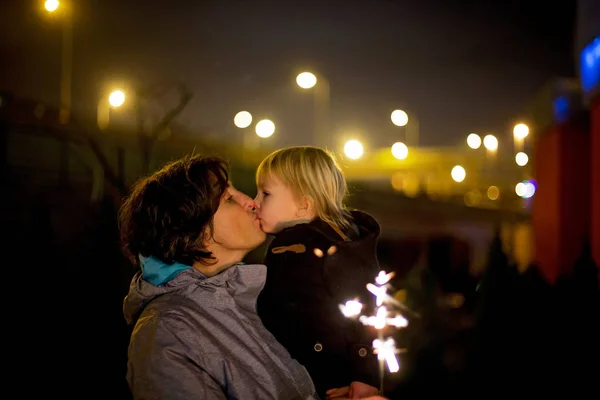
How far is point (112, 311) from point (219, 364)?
4306mm

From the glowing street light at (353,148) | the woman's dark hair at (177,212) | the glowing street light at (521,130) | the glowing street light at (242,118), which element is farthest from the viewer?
the glowing street light at (521,130)

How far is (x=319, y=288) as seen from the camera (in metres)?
3.04

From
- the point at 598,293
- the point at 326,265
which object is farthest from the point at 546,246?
the point at 326,265

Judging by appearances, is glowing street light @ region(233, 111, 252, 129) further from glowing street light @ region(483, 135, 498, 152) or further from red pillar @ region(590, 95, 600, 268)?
glowing street light @ region(483, 135, 498, 152)

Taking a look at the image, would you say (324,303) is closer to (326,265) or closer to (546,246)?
(326,265)

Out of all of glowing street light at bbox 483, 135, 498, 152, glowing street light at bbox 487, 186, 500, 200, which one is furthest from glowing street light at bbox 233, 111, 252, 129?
glowing street light at bbox 487, 186, 500, 200

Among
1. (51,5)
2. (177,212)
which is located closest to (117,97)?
(51,5)

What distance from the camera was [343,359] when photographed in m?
2.99

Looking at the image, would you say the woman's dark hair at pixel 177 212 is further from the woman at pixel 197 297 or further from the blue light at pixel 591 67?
the blue light at pixel 591 67

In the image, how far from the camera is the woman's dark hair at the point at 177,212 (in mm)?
2574

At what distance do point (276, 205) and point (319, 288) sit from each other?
0.61m

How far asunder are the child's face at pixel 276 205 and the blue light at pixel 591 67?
874cm

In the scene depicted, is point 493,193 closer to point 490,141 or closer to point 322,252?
point 490,141

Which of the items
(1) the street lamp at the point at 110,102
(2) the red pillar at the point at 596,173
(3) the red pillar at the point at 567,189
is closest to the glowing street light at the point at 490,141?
(3) the red pillar at the point at 567,189
